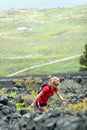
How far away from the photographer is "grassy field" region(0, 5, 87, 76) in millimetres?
84125

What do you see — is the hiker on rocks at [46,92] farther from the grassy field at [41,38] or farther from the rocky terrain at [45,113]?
the grassy field at [41,38]

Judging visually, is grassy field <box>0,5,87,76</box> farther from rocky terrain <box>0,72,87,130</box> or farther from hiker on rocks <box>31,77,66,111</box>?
hiker on rocks <box>31,77,66,111</box>

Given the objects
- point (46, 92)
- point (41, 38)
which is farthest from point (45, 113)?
point (41, 38)

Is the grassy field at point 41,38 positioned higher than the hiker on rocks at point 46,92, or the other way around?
the hiker on rocks at point 46,92

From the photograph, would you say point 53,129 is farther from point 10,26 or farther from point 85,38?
point 10,26

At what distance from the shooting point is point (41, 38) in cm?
11206

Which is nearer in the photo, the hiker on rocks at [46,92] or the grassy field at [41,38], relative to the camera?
the hiker on rocks at [46,92]

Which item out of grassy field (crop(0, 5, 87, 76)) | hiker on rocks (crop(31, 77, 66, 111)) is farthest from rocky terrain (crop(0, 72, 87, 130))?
grassy field (crop(0, 5, 87, 76))

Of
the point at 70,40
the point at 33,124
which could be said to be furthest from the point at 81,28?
the point at 33,124

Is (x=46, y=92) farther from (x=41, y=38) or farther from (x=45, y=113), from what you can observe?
(x=41, y=38)

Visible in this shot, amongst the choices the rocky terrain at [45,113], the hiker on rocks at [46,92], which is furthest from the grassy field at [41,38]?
the hiker on rocks at [46,92]

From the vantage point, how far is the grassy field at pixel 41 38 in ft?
276

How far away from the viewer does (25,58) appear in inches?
3588

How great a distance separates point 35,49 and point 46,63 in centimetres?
1661
